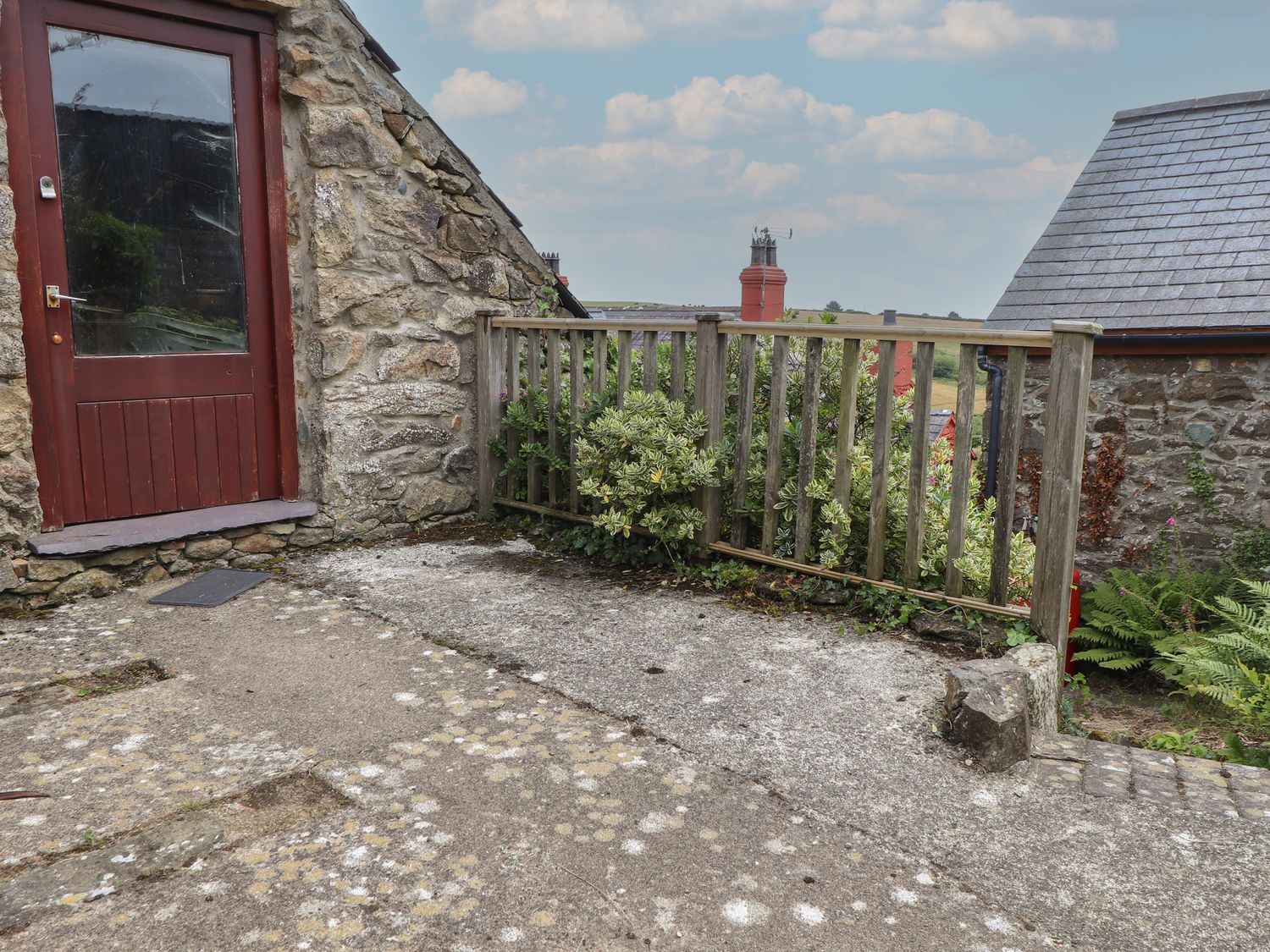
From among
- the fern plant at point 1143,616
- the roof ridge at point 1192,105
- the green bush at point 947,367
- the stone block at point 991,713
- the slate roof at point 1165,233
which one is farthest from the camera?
the green bush at point 947,367

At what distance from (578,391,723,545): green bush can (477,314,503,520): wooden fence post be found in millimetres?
1013

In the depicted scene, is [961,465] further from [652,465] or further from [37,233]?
[37,233]

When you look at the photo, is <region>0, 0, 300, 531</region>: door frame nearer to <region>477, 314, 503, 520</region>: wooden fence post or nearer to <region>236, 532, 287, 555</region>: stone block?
<region>236, 532, 287, 555</region>: stone block

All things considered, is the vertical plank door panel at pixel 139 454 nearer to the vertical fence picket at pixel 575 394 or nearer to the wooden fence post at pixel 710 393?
the vertical fence picket at pixel 575 394

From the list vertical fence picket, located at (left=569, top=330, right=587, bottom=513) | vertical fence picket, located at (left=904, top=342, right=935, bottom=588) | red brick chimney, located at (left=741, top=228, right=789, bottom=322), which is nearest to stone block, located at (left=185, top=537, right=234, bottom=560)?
vertical fence picket, located at (left=569, top=330, right=587, bottom=513)

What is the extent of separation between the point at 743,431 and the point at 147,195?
9.45ft

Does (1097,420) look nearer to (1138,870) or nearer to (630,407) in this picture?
(630,407)

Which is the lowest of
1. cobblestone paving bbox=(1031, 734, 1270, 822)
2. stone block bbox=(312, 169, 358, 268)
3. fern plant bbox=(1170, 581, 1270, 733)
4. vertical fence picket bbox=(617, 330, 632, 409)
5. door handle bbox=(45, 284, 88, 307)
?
fern plant bbox=(1170, 581, 1270, 733)

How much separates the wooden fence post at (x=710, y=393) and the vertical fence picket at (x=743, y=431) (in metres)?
0.09

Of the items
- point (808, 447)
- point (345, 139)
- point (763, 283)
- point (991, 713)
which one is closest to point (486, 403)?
point (345, 139)

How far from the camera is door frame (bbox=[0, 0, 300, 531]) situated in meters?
3.77

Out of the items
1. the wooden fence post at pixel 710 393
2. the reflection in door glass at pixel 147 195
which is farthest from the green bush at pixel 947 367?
the reflection in door glass at pixel 147 195

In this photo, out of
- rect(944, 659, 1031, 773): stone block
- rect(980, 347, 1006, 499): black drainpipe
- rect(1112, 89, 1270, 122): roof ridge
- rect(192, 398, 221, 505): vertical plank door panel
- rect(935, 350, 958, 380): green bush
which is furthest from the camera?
rect(935, 350, 958, 380): green bush

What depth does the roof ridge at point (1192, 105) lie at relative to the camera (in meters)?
9.82
